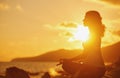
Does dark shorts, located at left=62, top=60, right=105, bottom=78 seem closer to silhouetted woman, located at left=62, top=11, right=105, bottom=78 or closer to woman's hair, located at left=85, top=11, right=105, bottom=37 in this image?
silhouetted woman, located at left=62, top=11, right=105, bottom=78

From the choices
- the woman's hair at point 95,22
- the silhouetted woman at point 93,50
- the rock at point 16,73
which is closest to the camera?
the silhouetted woman at point 93,50

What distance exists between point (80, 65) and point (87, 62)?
297 mm

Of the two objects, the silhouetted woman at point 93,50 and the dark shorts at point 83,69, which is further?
the silhouetted woman at point 93,50

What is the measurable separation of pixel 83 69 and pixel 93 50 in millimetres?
757

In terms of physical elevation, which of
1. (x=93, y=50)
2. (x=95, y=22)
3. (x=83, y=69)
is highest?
(x=95, y=22)

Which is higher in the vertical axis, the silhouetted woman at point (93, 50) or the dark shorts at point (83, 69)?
the silhouetted woman at point (93, 50)

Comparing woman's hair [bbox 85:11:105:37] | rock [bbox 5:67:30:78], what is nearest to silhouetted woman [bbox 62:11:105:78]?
woman's hair [bbox 85:11:105:37]

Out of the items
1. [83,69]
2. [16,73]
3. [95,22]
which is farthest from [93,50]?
[16,73]

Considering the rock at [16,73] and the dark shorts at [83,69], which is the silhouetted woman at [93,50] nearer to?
the dark shorts at [83,69]

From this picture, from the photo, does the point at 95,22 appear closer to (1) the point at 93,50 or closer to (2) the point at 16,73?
(1) the point at 93,50

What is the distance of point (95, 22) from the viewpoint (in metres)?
8.21

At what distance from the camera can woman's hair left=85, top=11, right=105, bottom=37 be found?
26.8 ft

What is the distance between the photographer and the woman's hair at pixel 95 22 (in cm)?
816

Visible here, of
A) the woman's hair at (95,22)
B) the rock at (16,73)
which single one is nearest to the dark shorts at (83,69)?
the woman's hair at (95,22)
